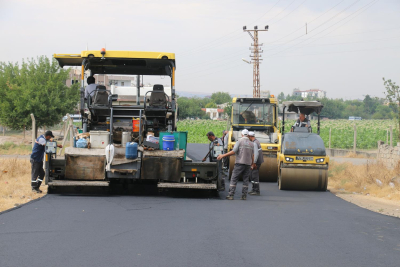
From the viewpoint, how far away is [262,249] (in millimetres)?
7445

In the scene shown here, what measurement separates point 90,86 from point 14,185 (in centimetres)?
375

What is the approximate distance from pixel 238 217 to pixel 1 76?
30.3 m

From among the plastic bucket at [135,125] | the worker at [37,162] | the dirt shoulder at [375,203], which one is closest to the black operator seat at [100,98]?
the plastic bucket at [135,125]

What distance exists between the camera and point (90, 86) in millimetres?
13539

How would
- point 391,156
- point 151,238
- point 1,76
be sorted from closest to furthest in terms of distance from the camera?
point 151,238, point 391,156, point 1,76

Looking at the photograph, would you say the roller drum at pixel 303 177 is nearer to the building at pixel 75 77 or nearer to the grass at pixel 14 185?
the building at pixel 75 77

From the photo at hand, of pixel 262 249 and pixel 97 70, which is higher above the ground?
pixel 97 70

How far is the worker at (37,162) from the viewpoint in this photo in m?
13.5

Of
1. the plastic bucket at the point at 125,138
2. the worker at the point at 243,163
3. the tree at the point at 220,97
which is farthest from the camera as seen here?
the tree at the point at 220,97

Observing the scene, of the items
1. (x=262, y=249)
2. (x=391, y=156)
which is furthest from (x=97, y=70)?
(x=391, y=156)

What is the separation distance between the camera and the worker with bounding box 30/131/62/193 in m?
13.5

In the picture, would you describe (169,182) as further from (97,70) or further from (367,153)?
(367,153)

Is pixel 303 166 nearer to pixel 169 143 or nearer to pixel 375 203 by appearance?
pixel 375 203

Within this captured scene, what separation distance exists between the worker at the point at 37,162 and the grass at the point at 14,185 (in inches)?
9.8
